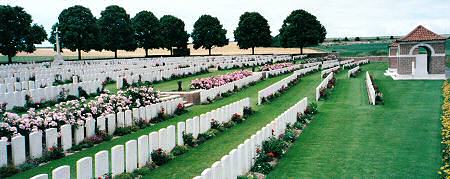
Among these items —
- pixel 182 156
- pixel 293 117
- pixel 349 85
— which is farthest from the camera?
pixel 349 85

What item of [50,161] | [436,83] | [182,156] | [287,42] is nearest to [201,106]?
[182,156]

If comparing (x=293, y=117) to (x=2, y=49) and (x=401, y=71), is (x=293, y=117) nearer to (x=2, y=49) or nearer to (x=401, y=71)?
(x=401, y=71)

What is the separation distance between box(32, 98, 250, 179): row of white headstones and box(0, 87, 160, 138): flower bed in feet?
5.62

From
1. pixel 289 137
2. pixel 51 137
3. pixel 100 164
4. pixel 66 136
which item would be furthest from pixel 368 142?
pixel 51 137

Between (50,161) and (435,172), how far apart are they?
27.8ft

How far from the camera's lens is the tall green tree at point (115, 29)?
66438mm

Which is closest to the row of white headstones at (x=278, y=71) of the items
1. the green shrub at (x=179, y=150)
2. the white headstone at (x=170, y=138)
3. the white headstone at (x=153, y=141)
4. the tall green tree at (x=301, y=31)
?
the green shrub at (x=179, y=150)

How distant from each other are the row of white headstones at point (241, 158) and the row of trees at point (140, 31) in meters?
48.8

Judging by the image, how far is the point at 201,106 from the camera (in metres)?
18.9

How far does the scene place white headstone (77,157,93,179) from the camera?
728cm

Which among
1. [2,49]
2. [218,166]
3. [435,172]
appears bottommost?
[435,172]

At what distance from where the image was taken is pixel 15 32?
174ft

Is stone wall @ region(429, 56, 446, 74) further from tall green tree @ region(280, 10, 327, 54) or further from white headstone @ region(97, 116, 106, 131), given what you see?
tall green tree @ region(280, 10, 327, 54)

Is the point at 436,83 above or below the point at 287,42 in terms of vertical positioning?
below
